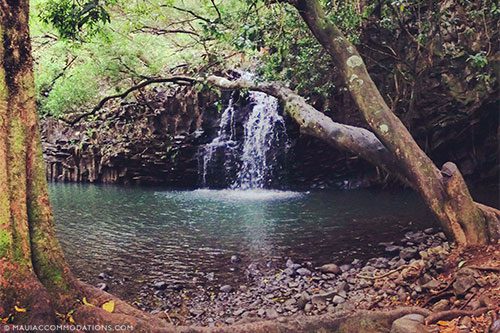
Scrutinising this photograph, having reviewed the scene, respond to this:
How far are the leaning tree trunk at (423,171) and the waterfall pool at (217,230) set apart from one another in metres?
2.42

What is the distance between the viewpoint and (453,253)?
555 cm

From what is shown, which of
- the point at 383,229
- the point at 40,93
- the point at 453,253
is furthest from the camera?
the point at 40,93

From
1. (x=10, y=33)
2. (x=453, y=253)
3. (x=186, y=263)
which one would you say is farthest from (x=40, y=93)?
(x=453, y=253)

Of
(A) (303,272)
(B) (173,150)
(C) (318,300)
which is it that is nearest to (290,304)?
(C) (318,300)

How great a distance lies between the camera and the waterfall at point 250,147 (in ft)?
58.1

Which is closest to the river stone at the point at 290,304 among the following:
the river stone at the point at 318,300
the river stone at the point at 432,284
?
the river stone at the point at 318,300

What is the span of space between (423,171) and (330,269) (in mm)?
2320

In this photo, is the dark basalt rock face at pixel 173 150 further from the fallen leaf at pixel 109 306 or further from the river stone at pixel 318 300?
the fallen leaf at pixel 109 306

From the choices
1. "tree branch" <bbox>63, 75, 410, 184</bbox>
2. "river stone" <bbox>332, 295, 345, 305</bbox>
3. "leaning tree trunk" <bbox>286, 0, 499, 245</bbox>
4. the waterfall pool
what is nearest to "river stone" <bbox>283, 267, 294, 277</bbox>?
the waterfall pool

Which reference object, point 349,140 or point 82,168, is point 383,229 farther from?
point 82,168

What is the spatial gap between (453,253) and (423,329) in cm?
238

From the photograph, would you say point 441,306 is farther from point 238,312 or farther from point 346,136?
point 346,136

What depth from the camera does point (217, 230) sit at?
10438 mm

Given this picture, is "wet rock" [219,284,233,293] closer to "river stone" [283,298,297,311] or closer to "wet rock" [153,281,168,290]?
"wet rock" [153,281,168,290]
